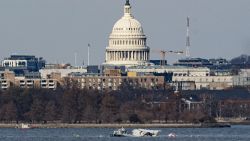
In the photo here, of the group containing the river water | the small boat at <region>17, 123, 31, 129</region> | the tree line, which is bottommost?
the river water

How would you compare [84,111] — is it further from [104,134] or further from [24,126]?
[104,134]

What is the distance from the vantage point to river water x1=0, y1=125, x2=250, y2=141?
155m

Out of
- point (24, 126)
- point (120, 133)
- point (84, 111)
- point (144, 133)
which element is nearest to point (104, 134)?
point (120, 133)

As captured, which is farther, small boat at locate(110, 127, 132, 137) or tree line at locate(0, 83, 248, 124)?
tree line at locate(0, 83, 248, 124)

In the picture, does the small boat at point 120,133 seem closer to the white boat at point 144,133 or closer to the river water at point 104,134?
the white boat at point 144,133

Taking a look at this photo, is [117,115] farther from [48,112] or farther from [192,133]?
[192,133]

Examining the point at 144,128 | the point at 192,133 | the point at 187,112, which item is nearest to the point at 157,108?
the point at 187,112

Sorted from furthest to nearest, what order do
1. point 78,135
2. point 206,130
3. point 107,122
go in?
point 107,122, point 206,130, point 78,135

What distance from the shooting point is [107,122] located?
18750 cm

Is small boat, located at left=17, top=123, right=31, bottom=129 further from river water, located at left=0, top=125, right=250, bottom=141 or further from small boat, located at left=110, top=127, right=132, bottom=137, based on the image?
small boat, located at left=110, top=127, right=132, bottom=137

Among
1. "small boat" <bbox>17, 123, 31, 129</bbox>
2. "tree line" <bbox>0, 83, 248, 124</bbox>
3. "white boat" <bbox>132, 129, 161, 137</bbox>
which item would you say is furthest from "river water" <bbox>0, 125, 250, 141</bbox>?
"tree line" <bbox>0, 83, 248, 124</bbox>

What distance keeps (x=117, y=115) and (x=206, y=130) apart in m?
16.5

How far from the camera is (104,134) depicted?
541 feet

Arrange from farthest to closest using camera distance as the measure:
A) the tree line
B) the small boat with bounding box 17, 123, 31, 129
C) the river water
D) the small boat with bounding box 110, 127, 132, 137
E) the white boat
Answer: the tree line
the small boat with bounding box 17, 123, 31, 129
the white boat
the small boat with bounding box 110, 127, 132, 137
the river water
